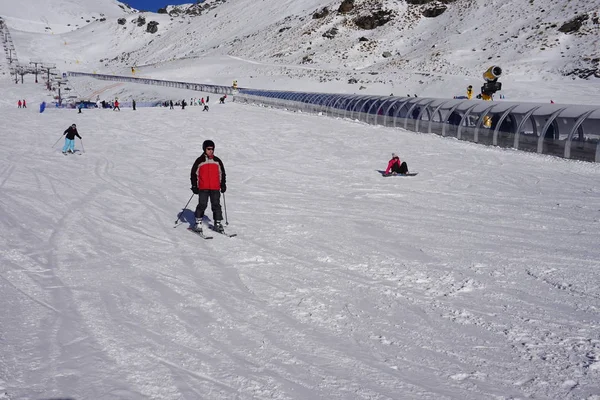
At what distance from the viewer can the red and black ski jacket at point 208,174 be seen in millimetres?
8289

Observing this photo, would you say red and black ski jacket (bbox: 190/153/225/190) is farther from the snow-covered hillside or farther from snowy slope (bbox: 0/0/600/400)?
the snow-covered hillside

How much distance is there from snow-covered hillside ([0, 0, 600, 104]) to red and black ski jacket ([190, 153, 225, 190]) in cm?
3563

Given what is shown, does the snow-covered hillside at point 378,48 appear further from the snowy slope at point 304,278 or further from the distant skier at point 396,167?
the snowy slope at point 304,278

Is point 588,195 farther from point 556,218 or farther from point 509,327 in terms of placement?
point 509,327

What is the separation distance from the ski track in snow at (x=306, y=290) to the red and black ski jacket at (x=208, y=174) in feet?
3.32

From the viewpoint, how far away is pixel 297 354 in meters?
4.37

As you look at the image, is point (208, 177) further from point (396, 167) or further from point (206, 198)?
point (396, 167)

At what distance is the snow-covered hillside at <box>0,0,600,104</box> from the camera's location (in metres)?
53.0

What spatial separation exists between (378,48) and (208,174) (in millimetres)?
86128

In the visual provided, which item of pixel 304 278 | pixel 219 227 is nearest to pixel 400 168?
pixel 219 227

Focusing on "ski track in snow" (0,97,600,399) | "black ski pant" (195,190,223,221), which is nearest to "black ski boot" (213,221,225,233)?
"black ski pant" (195,190,223,221)

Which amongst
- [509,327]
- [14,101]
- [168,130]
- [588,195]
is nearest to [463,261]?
[509,327]

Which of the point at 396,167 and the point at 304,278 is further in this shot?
the point at 396,167

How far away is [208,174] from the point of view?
27.3 feet
